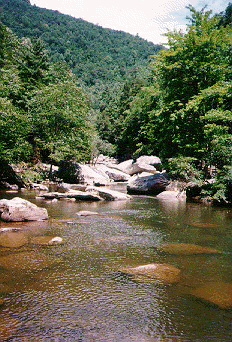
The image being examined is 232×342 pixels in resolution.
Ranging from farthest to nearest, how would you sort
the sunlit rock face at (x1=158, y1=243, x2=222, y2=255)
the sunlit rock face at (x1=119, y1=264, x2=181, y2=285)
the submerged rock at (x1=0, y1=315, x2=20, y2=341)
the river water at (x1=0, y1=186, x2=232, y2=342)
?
the sunlit rock face at (x1=158, y1=243, x2=222, y2=255)
the sunlit rock face at (x1=119, y1=264, x2=181, y2=285)
the river water at (x1=0, y1=186, x2=232, y2=342)
the submerged rock at (x1=0, y1=315, x2=20, y2=341)

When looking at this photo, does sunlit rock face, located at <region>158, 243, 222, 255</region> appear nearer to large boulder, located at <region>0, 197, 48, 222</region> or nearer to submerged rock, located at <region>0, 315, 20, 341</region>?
submerged rock, located at <region>0, 315, 20, 341</region>

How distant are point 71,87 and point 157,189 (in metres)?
13.0

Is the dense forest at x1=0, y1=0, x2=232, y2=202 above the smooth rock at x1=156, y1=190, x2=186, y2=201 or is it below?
above

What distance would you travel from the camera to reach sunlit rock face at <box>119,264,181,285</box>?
13.6 ft

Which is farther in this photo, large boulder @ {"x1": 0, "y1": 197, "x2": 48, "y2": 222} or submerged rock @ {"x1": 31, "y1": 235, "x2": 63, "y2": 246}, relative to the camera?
large boulder @ {"x1": 0, "y1": 197, "x2": 48, "y2": 222}

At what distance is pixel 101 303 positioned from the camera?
3.42m

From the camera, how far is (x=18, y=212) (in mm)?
8070

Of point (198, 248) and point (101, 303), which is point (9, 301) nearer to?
point (101, 303)

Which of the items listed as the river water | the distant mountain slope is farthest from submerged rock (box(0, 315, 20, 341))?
the distant mountain slope

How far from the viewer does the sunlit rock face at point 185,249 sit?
18.5ft

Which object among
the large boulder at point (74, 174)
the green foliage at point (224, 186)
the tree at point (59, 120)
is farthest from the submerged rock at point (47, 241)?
the large boulder at point (74, 174)

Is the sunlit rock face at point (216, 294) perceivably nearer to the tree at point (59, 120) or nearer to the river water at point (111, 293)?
the river water at point (111, 293)

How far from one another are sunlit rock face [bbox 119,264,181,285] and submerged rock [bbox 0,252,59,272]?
1.35 meters

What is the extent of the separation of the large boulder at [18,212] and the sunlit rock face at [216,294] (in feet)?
19.0
